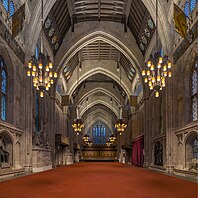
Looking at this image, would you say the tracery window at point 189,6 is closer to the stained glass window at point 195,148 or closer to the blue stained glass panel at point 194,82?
the blue stained glass panel at point 194,82

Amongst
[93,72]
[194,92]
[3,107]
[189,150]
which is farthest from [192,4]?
[93,72]

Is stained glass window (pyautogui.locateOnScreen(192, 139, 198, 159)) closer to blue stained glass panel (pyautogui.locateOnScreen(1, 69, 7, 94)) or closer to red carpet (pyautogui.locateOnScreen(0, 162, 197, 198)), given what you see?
red carpet (pyautogui.locateOnScreen(0, 162, 197, 198))

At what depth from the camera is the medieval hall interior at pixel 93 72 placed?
1380 cm

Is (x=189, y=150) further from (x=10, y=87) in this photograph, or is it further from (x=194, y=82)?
(x=10, y=87)

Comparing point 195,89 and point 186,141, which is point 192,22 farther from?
point 186,141

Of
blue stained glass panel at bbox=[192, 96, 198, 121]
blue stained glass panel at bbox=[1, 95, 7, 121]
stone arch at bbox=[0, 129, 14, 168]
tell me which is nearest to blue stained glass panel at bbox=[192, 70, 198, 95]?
blue stained glass panel at bbox=[192, 96, 198, 121]

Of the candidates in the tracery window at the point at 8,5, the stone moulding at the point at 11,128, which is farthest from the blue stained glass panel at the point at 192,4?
the stone moulding at the point at 11,128

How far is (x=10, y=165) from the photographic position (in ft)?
55.7

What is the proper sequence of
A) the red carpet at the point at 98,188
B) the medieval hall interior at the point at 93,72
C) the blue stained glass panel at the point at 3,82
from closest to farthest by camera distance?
the red carpet at the point at 98,188
the medieval hall interior at the point at 93,72
the blue stained glass panel at the point at 3,82

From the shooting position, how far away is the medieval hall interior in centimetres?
1380

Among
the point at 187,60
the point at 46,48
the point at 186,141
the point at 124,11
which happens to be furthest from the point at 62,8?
the point at 186,141

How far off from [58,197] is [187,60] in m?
10.8

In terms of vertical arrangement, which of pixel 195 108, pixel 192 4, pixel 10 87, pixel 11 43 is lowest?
pixel 195 108

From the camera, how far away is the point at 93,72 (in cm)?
3925
